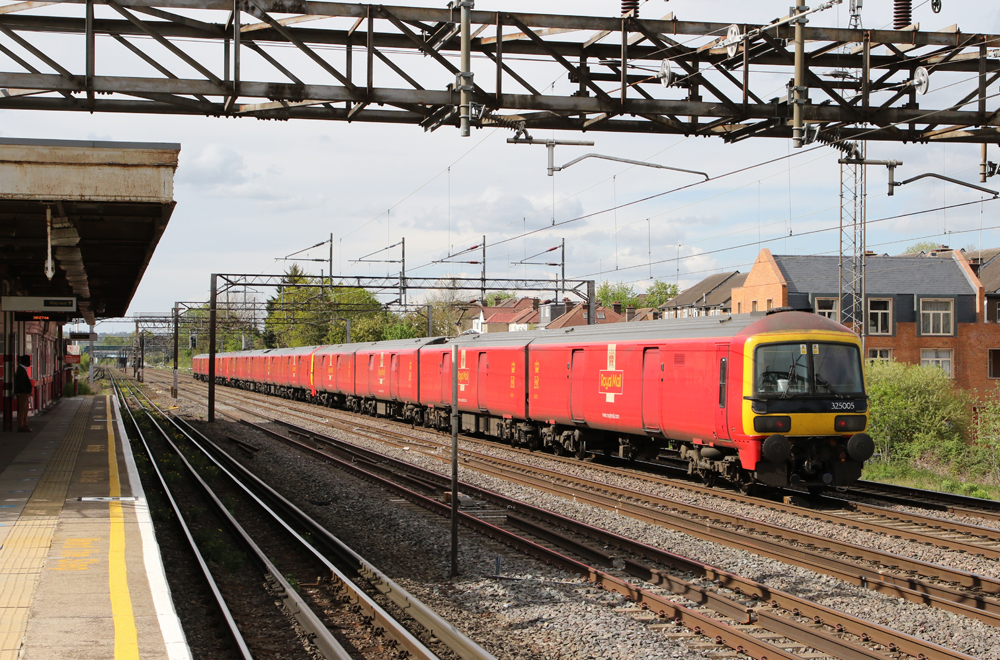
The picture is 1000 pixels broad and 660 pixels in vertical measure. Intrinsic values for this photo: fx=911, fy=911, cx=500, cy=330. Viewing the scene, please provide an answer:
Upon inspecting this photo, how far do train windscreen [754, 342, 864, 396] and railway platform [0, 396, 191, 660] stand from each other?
27.0 feet

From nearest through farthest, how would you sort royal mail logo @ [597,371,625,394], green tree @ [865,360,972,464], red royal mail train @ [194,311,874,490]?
red royal mail train @ [194,311,874,490] → royal mail logo @ [597,371,625,394] → green tree @ [865,360,972,464]

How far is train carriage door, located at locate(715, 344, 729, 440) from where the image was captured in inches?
518

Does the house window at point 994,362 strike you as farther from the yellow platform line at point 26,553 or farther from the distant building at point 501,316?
→ the distant building at point 501,316

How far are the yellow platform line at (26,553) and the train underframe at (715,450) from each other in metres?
8.86

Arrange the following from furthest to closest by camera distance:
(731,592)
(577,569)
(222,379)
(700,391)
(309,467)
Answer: (222,379) < (309,467) < (700,391) < (577,569) < (731,592)

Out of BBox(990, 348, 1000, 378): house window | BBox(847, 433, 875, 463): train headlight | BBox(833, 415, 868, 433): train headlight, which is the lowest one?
BBox(847, 433, 875, 463): train headlight

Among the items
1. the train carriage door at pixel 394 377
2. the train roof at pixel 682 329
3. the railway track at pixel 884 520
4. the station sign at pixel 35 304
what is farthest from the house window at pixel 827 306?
the station sign at pixel 35 304

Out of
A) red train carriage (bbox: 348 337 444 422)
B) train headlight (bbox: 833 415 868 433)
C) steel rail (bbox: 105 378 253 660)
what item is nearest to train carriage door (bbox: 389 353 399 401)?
red train carriage (bbox: 348 337 444 422)

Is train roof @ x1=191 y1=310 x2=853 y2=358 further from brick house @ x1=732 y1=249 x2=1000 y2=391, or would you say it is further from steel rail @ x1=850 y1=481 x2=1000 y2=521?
brick house @ x1=732 y1=249 x2=1000 y2=391

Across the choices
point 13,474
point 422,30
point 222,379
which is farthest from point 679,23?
point 222,379

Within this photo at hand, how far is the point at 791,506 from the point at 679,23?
6.57 metres

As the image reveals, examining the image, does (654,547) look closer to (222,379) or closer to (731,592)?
(731,592)

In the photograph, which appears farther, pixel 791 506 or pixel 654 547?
pixel 791 506

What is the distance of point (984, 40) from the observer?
36.1 feet
